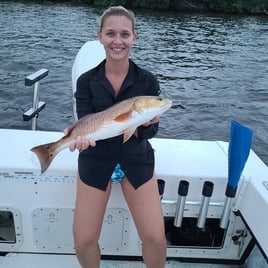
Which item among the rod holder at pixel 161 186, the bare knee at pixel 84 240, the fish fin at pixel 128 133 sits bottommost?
the bare knee at pixel 84 240

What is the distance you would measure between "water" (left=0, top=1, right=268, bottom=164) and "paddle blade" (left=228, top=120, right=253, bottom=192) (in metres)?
6.40

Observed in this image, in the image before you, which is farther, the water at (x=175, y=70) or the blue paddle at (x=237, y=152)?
the water at (x=175, y=70)

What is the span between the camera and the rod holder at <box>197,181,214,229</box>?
10.4 feet

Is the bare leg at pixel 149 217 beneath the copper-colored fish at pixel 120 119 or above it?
beneath

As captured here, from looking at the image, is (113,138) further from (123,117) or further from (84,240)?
(84,240)

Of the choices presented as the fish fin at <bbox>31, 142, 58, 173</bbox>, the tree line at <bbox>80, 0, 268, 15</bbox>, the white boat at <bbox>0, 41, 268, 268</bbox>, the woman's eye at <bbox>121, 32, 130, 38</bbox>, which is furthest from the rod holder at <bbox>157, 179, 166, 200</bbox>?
the tree line at <bbox>80, 0, 268, 15</bbox>

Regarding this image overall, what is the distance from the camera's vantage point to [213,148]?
3.81 metres

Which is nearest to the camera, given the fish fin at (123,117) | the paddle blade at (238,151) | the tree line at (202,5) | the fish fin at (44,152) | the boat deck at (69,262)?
the fish fin at (123,117)

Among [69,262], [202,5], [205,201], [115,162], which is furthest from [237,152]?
[202,5]

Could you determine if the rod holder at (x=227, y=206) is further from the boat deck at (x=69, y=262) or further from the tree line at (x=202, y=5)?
the tree line at (x=202, y=5)

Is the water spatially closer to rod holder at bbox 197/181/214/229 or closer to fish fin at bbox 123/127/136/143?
rod holder at bbox 197/181/214/229

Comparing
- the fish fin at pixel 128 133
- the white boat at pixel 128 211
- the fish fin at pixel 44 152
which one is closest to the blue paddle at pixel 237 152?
the white boat at pixel 128 211

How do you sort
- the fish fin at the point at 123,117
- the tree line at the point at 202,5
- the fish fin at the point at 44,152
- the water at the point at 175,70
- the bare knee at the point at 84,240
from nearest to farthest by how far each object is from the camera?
the fish fin at the point at 123,117, the fish fin at the point at 44,152, the bare knee at the point at 84,240, the water at the point at 175,70, the tree line at the point at 202,5

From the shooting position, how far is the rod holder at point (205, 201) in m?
3.17
